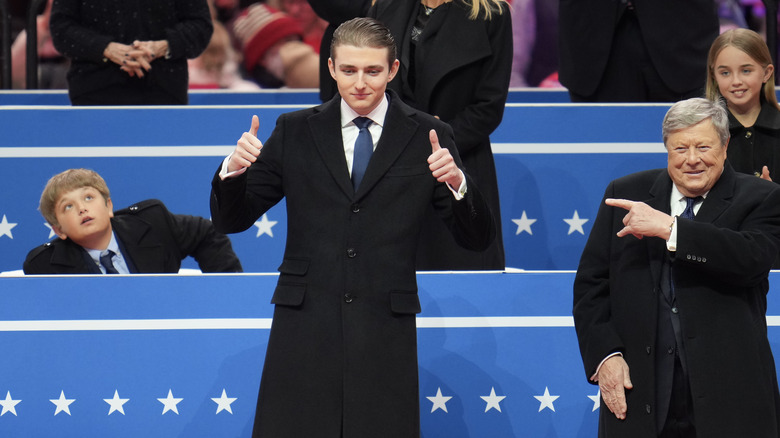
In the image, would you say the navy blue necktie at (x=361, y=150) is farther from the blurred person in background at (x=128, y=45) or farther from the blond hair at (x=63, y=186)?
the blurred person in background at (x=128, y=45)

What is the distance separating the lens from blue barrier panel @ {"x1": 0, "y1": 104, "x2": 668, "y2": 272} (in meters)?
4.82

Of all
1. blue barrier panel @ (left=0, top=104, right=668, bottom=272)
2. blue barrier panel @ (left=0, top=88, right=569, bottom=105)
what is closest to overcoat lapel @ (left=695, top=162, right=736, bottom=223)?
blue barrier panel @ (left=0, top=104, right=668, bottom=272)

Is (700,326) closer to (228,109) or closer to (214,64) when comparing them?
(228,109)

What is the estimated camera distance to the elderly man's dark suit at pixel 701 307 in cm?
262

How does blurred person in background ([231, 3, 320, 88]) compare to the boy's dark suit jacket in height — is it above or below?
above

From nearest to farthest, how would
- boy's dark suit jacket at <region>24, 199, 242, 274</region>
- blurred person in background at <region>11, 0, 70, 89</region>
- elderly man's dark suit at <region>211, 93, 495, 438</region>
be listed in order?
elderly man's dark suit at <region>211, 93, 495, 438</region> < boy's dark suit jacket at <region>24, 199, 242, 274</region> < blurred person in background at <region>11, 0, 70, 89</region>

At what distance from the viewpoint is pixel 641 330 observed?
8.90ft

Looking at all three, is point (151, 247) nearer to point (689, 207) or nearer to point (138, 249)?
point (138, 249)

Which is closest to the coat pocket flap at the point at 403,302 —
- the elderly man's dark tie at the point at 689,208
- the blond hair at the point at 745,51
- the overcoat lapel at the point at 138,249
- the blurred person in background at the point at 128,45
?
the elderly man's dark tie at the point at 689,208

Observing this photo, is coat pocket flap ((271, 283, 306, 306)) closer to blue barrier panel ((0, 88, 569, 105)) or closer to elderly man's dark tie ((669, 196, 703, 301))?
elderly man's dark tie ((669, 196, 703, 301))

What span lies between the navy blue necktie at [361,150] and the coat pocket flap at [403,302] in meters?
0.26

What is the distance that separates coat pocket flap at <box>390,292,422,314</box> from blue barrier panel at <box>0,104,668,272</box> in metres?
2.24

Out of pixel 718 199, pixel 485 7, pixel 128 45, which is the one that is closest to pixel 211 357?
pixel 485 7

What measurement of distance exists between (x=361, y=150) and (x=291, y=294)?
1.20 feet
